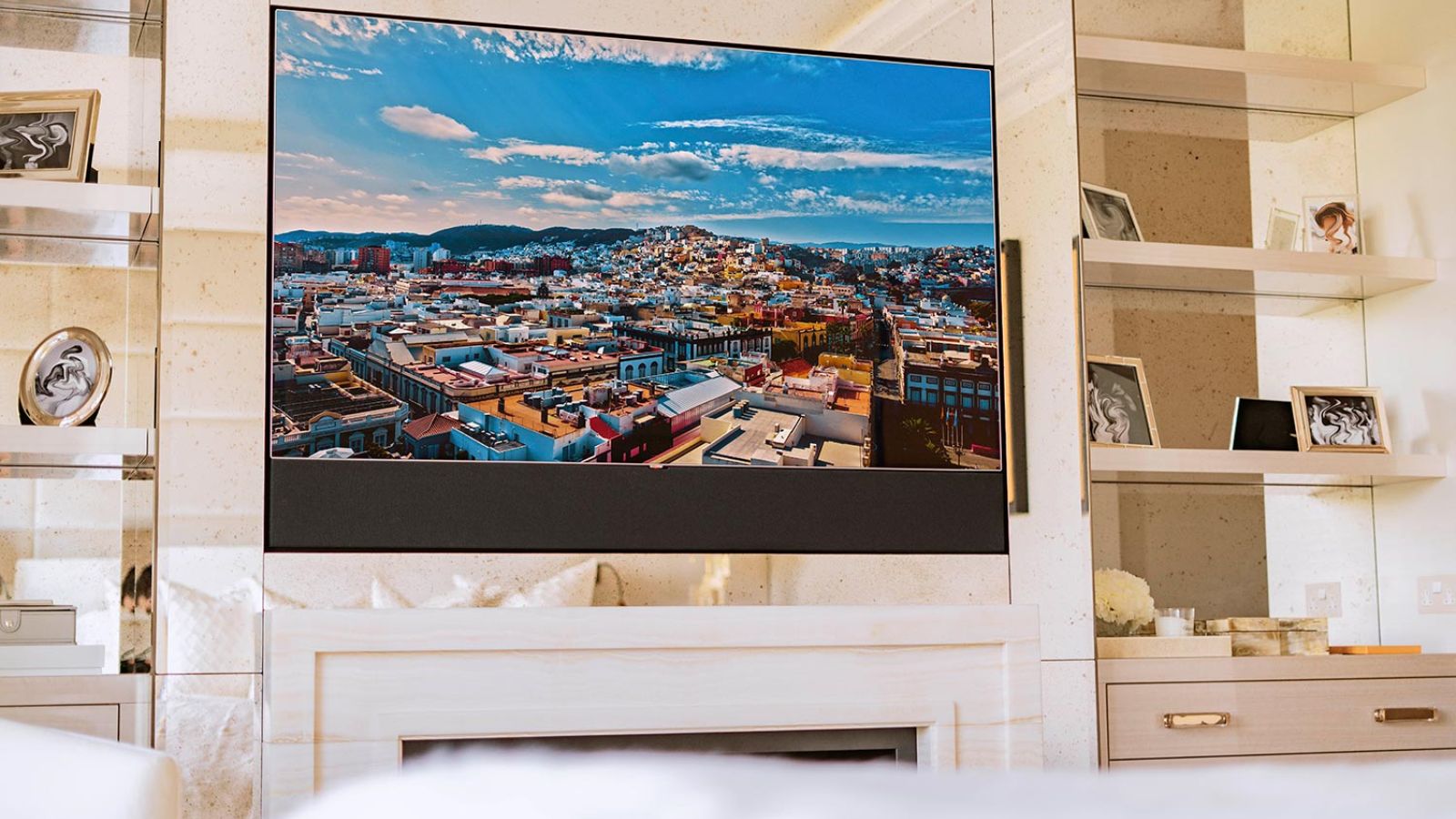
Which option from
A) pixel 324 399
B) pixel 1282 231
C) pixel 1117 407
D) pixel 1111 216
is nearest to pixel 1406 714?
pixel 1117 407

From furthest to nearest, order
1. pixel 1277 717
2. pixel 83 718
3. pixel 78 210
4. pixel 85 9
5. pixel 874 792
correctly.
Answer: pixel 1277 717
pixel 85 9
pixel 78 210
pixel 83 718
pixel 874 792

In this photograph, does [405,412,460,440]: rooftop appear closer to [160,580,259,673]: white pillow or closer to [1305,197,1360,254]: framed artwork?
[160,580,259,673]: white pillow

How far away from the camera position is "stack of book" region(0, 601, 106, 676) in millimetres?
2660

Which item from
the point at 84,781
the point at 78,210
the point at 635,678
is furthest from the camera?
the point at 78,210

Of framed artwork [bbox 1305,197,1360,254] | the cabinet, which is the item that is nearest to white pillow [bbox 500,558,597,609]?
the cabinet

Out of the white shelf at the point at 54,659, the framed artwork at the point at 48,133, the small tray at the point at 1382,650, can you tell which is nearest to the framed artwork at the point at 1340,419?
the small tray at the point at 1382,650

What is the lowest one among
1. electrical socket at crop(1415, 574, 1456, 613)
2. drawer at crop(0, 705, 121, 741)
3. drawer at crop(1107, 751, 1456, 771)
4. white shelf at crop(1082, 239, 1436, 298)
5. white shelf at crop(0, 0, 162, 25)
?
drawer at crop(1107, 751, 1456, 771)

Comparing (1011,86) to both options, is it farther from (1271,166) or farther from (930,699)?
(930,699)

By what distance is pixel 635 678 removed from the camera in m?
2.71

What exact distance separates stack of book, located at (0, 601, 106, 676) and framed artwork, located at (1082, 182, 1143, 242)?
2.55 metres

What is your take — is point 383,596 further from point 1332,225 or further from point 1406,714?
point 1332,225

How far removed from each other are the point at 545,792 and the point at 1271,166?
3.54 metres

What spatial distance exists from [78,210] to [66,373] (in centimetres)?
36

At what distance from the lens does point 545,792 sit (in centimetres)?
56
